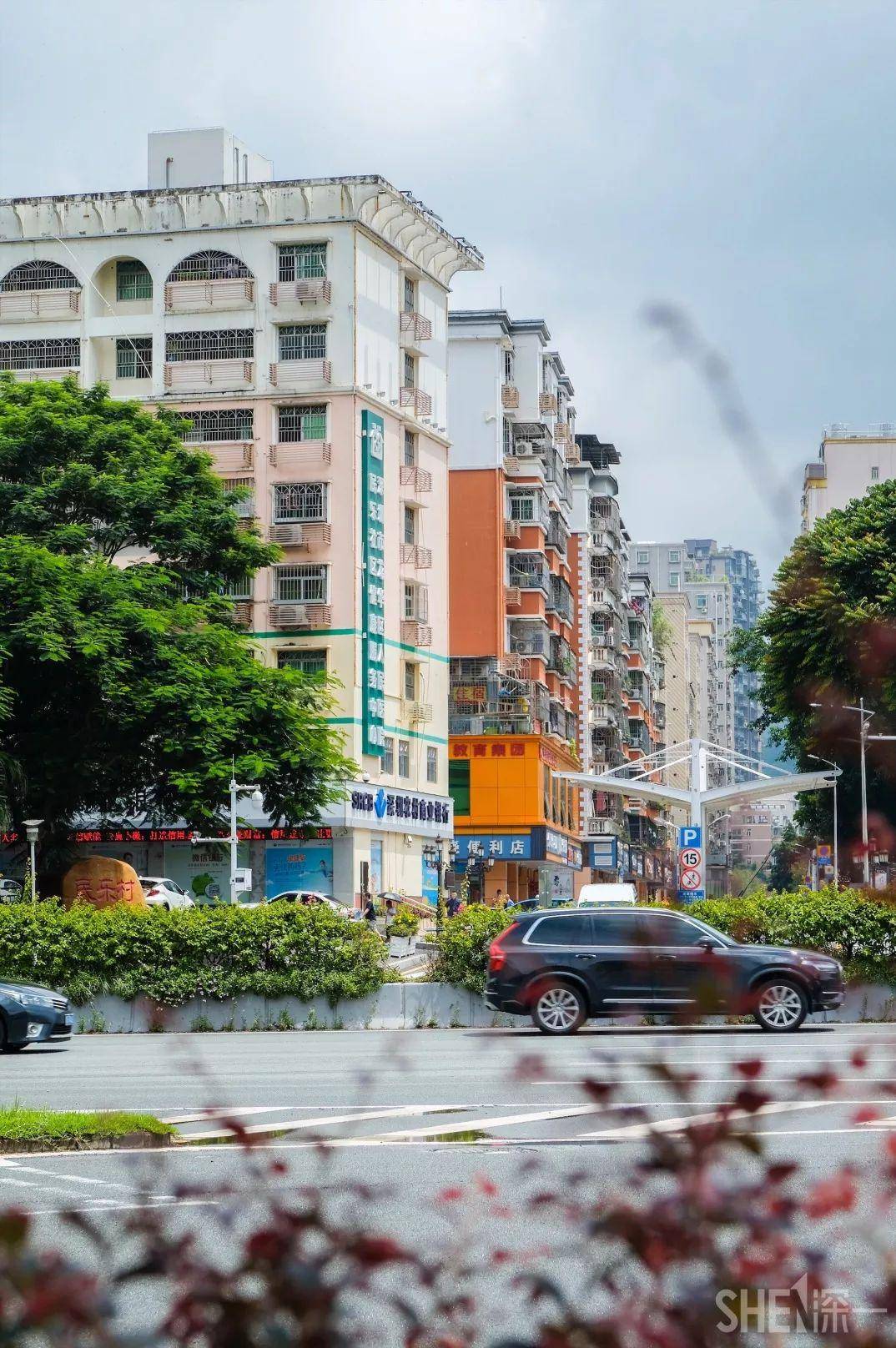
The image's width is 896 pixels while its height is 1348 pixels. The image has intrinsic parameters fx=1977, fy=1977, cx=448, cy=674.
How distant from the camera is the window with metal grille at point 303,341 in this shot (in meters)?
63.1

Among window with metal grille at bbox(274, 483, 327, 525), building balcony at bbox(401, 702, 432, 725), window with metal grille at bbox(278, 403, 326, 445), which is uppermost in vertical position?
window with metal grille at bbox(278, 403, 326, 445)

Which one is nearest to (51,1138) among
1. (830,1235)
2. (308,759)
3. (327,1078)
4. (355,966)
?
(327,1078)

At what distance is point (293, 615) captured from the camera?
61750 millimetres

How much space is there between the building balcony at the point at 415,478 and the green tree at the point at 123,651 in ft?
60.9

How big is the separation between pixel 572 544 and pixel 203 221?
37578mm

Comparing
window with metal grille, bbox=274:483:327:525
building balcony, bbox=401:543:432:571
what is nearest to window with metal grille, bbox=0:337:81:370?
window with metal grille, bbox=274:483:327:525

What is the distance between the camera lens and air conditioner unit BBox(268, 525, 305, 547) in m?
62.0

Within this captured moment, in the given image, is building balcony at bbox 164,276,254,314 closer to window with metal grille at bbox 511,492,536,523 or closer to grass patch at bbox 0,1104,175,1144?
window with metal grille at bbox 511,492,536,523

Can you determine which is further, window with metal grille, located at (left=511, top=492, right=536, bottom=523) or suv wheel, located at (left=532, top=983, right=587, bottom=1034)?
window with metal grille, located at (left=511, top=492, right=536, bottom=523)

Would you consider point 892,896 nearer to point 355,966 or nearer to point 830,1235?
point 830,1235

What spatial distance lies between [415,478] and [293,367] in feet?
20.6

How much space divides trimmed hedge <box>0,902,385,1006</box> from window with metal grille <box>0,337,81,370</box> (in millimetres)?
39487


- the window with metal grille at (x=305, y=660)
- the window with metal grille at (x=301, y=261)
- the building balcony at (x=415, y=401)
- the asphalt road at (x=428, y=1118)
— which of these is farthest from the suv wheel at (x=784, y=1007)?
the building balcony at (x=415, y=401)

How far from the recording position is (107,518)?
4672 centimetres
